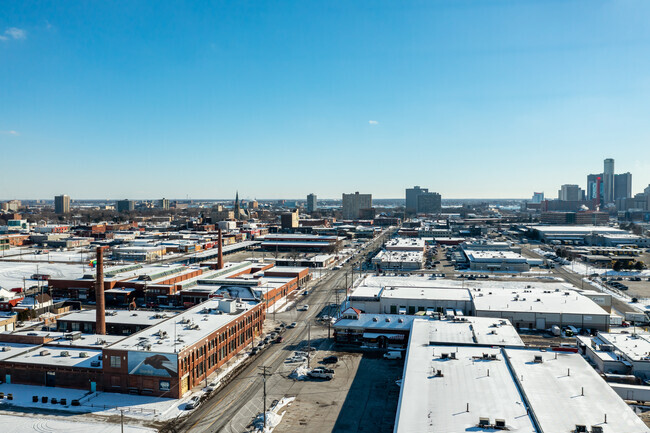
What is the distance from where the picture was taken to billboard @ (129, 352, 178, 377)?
107 ft

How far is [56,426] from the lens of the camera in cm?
2808

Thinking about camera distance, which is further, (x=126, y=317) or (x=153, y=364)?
(x=126, y=317)

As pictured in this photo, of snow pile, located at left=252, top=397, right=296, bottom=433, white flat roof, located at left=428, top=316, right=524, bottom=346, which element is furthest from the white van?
snow pile, located at left=252, top=397, right=296, bottom=433

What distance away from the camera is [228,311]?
44.6m

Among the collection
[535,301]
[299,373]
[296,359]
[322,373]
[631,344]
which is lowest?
[296,359]

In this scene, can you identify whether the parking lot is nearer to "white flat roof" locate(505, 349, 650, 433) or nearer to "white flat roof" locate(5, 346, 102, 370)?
"white flat roof" locate(505, 349, 650, 433)

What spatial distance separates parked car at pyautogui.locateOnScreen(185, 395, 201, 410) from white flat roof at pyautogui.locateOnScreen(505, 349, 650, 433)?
806 inches

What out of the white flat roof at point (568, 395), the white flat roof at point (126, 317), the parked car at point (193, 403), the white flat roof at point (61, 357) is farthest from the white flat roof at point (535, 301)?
the white flat roof at point (61, 357)

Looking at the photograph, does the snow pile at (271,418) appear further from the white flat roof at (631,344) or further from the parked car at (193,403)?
the white flat roof at (631,344)

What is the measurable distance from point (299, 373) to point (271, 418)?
24.7ft

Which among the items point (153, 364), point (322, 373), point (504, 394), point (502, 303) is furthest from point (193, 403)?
point (502, 303)

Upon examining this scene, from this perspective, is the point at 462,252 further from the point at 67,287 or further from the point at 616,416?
the point at 616,416

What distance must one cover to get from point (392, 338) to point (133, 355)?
22507 mm

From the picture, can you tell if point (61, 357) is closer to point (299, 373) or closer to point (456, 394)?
point (299, 373)
